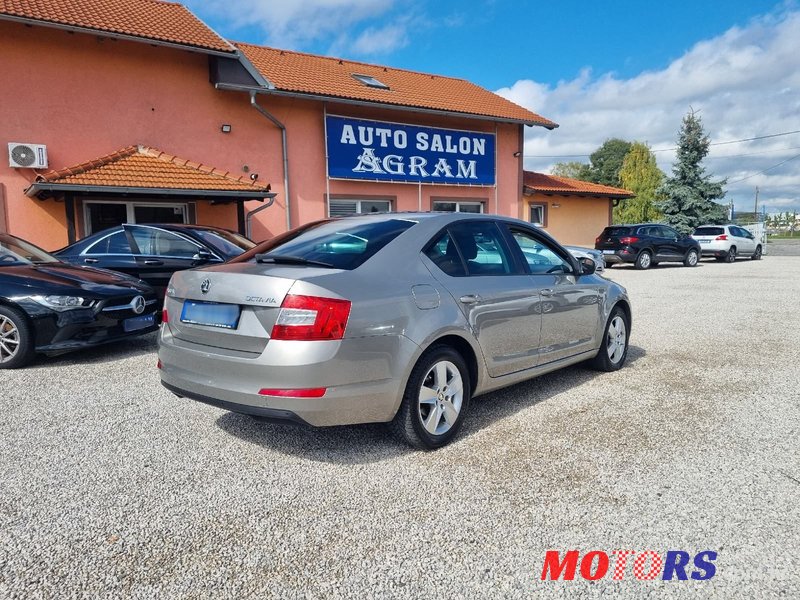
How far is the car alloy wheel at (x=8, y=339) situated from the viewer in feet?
17.8

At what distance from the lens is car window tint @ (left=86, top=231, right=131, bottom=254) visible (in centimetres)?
767

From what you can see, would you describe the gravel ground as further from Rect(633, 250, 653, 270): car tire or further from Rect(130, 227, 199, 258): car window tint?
Rect(633, 250, 653, 270): car tire

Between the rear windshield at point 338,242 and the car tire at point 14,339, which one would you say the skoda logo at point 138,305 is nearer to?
the car tire at point 14,339

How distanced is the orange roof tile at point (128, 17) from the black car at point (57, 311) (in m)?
7.31

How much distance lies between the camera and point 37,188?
1006 centimetres

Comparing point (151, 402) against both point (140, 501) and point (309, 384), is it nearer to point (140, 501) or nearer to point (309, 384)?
point (140, 501)

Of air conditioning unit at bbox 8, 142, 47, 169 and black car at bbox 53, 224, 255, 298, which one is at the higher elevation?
air conditioning unit at bbox 8, 142, 47, 169

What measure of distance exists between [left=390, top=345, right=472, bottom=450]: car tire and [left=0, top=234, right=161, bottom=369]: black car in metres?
3.82

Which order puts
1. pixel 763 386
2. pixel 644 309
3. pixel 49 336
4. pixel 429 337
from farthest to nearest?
pixel 644 309, pixel 49 336, pixel 763 386, pixel 429 337

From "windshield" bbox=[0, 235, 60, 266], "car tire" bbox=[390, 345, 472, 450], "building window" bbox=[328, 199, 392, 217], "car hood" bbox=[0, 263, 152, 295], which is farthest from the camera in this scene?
"building window" bbox=[328, 199, 392, 217]

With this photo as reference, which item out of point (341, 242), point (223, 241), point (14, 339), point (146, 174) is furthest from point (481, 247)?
point (146, 174)

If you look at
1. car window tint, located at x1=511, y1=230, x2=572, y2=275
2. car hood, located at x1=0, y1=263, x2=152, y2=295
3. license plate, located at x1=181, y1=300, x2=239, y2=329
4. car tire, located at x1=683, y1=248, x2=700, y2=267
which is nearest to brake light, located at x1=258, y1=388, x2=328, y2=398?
license plate, located at x1=181, y1=300, x2=239, y2=329

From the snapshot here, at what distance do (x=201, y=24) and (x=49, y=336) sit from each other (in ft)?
37.9

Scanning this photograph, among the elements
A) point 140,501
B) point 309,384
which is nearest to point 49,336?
point 140,501
